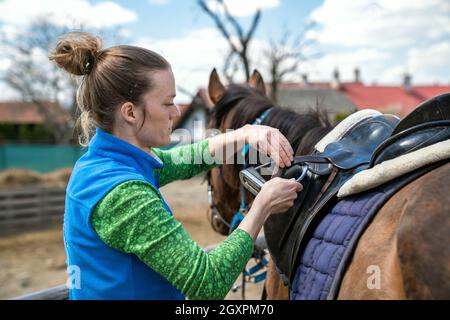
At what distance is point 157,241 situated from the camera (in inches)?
48.2

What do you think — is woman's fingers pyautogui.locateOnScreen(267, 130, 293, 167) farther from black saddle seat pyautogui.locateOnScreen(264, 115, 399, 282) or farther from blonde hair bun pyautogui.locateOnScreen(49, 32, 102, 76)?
blonde hair bun pyautogui.locateOnScreen(49, 32, 102, 76)

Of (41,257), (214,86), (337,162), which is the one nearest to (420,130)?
(337,162)

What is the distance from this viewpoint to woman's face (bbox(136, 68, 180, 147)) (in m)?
1.45

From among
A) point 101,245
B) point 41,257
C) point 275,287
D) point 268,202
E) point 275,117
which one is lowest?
point 41,257

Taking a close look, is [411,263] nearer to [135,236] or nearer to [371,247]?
[371,247]

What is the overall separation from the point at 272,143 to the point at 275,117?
18.4 inches

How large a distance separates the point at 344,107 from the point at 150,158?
1434 inches

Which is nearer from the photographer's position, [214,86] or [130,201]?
[130,201]

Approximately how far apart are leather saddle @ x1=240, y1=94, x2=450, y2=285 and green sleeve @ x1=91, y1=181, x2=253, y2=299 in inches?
17.8

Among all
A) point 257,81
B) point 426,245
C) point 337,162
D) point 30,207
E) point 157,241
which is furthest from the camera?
point 30,207

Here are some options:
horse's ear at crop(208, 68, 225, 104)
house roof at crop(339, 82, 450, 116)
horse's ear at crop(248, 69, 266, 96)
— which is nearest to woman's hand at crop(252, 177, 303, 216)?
horse's ear at crop(208, 68, 225, 104)

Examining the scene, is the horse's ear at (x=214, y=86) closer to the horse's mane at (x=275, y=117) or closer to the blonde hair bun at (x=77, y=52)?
the horse's mane at (x=275, y=117)

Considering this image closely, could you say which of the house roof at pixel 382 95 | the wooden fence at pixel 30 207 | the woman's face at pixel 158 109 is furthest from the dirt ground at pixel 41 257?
the house roof at pixel 382 95

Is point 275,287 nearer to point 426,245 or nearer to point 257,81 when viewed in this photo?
point 426,245
